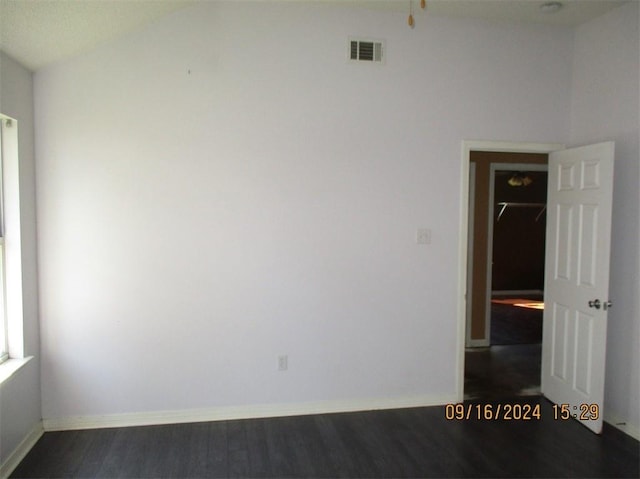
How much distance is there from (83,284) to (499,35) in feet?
11.6

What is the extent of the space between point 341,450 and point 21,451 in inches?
76.5

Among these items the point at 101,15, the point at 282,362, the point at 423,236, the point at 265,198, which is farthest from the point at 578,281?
the point at 101,15

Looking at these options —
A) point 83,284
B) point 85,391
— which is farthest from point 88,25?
point 85,391

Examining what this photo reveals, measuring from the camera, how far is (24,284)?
2834 mm

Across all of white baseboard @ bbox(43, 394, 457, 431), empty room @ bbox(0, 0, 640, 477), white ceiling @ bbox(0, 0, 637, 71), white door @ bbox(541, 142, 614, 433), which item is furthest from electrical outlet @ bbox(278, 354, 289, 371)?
white ceiling @ bbox(0, 0, 637, 71)

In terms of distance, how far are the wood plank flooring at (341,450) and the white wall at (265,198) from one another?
23 cm

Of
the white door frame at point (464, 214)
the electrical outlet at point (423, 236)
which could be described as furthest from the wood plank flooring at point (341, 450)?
the electrical outlet at point (423, 236)

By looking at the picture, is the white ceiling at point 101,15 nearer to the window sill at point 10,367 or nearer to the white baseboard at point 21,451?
the window sill at point 10,367

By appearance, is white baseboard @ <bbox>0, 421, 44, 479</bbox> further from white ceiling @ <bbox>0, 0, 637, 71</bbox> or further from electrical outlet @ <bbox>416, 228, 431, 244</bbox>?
electrical outlet @ <bbox>416, 228, 431, 244</bbox>

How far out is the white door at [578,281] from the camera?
10.1 ft

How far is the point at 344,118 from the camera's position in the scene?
3.31m

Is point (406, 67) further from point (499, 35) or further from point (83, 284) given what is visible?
point (83, 284)

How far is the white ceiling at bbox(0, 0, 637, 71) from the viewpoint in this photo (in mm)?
2348

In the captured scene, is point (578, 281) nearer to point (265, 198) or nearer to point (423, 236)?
point (423, 236)
